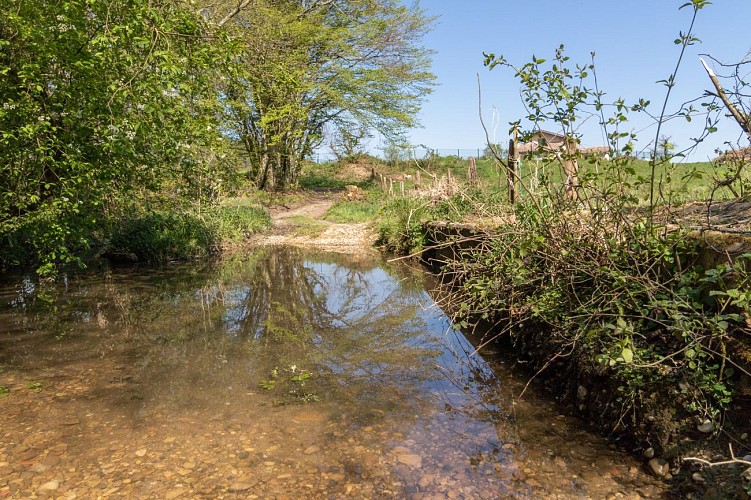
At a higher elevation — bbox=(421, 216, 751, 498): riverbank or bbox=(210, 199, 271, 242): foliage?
bbox=(210, 199, 271, 242): foliage

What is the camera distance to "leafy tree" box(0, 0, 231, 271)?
5.51m

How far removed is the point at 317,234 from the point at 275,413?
1335cm

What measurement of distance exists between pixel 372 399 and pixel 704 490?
2.40m

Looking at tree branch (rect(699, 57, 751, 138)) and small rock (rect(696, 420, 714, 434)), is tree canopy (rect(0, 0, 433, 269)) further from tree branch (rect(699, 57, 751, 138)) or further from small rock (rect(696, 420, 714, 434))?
small rock (rect(696, 420, 714, 434))

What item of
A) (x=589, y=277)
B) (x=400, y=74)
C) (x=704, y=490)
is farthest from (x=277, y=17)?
(x=704, y=490)

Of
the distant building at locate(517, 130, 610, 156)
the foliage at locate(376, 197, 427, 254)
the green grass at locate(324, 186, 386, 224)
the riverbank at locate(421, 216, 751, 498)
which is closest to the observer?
the riverbank at locate(421, 216, 751, 498)

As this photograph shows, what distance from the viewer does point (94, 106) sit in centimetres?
602

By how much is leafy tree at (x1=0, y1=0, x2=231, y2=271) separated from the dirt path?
8.76 metres

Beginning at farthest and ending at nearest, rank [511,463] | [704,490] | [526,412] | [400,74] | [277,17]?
[400,74] → [277,17] → [526,412] → [511,463] → [704,490]

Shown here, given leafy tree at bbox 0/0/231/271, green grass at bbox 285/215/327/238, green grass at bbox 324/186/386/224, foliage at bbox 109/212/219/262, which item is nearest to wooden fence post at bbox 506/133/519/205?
leafy tree at bbox 0/0/231/271

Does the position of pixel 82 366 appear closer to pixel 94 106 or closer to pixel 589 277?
pixel 94 106

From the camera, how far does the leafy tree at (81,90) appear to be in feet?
18.1

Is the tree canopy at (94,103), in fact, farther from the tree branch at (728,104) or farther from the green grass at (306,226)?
the green grass at (306,226)

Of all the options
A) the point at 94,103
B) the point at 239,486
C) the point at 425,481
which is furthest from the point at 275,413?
the point at 94,103
